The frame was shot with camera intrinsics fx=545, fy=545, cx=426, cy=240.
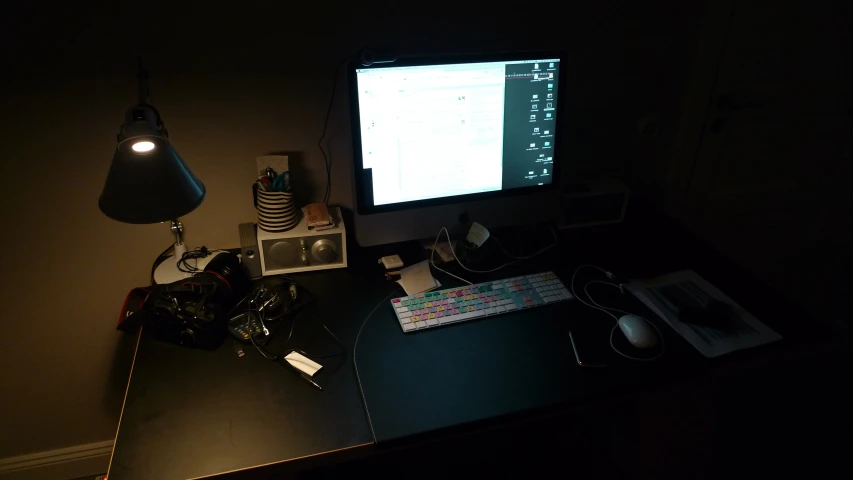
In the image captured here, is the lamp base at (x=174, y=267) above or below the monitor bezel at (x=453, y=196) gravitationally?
below

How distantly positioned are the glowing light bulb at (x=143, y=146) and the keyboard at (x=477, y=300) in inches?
21.8

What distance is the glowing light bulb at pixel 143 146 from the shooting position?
0.95 m

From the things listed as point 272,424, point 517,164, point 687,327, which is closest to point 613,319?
point 687,327

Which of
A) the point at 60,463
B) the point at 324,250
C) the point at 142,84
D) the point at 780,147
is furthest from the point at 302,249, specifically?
the point at 780,147

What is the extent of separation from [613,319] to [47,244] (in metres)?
1.32

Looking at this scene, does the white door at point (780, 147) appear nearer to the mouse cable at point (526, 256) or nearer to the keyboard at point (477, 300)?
the mouse cable at point (526, 256)

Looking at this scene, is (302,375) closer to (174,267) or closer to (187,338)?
(187,338)

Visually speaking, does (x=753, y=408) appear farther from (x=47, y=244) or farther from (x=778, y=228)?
(x=47, y=244)

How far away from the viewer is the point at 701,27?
5.05 feet

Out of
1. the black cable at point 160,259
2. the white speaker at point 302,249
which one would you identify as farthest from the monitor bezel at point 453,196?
the black cable at point 160,259

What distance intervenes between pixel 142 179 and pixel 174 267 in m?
0.39

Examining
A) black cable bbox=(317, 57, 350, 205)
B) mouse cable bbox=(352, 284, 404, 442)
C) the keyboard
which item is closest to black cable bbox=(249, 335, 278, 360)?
mouse cable bbox=(352, 284, 404, 442)

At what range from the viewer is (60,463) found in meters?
1.57

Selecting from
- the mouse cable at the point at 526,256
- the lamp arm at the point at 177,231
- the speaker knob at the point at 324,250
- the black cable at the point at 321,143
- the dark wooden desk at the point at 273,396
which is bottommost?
the dark wooden desk at the point at 273,396
